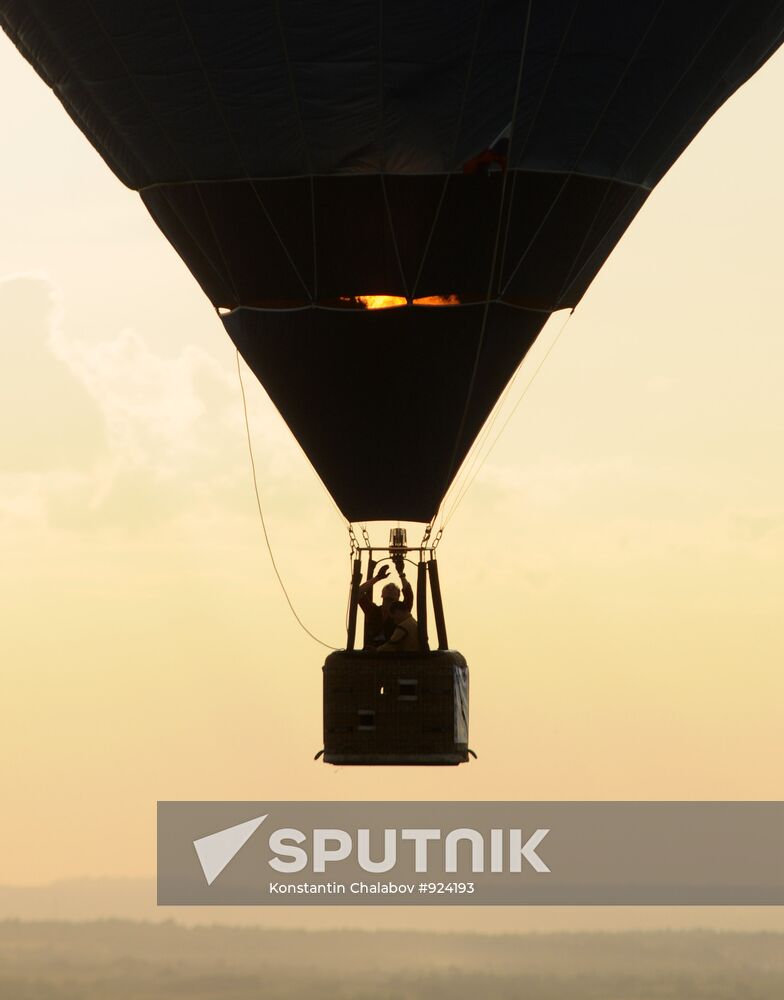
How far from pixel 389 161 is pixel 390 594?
2.60 metres

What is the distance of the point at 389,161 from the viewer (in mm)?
20266

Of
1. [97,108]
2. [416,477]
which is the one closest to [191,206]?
[97,108]

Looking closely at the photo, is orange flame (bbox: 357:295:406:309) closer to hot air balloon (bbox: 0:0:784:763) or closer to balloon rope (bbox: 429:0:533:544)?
hot air balloon (bbox: 0:0:784:763)

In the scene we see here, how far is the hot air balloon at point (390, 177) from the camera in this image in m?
20.0

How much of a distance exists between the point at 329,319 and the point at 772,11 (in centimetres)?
334

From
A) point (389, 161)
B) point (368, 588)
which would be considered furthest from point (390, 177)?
point (368, 588)

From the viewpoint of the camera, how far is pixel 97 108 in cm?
2092

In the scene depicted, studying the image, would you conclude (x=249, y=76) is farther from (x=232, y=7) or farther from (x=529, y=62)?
(x=529, y=62)

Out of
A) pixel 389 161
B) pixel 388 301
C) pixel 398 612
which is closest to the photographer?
pixel 389 161

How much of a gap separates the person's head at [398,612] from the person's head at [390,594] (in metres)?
0.03

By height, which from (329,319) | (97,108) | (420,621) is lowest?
(420,621)

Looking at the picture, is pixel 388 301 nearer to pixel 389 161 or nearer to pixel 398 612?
pixel 389 161

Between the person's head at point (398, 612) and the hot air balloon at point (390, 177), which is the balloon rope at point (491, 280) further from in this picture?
the person's head at point (398, 612)

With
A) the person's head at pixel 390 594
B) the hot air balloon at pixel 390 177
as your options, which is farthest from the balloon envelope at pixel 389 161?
the person's head at pixel 390 594
